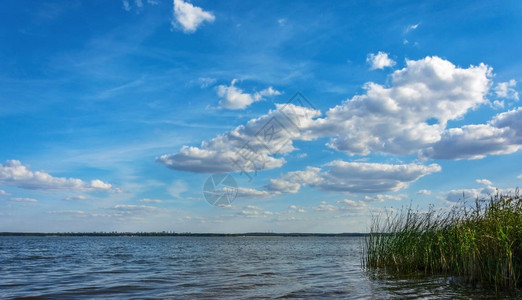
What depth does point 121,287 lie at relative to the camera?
17688 millimetres

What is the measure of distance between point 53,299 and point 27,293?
225 cm

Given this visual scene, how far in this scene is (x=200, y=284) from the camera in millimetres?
18438

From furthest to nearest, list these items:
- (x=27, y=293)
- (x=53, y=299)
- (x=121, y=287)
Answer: (x=121, y=287)
(x=27, y=293)
(x=53, y=299)

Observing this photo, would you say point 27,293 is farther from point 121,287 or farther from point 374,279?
point 374,279

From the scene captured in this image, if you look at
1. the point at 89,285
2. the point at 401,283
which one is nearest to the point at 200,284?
the point at 89,285

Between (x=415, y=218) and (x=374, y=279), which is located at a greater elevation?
(x=415, y=218)

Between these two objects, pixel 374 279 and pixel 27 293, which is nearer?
pixel 27 293

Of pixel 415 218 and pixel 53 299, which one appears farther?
pixel 415 218

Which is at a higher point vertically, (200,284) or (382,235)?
(382,235)

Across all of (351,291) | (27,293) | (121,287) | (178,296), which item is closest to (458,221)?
(351,291)

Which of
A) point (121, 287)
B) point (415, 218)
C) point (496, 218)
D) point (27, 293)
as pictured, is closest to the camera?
point (496, 218)

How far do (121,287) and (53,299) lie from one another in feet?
11.6

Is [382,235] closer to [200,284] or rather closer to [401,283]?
[401,283]

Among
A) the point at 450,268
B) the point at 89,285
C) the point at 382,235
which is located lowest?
the point at 89,285
